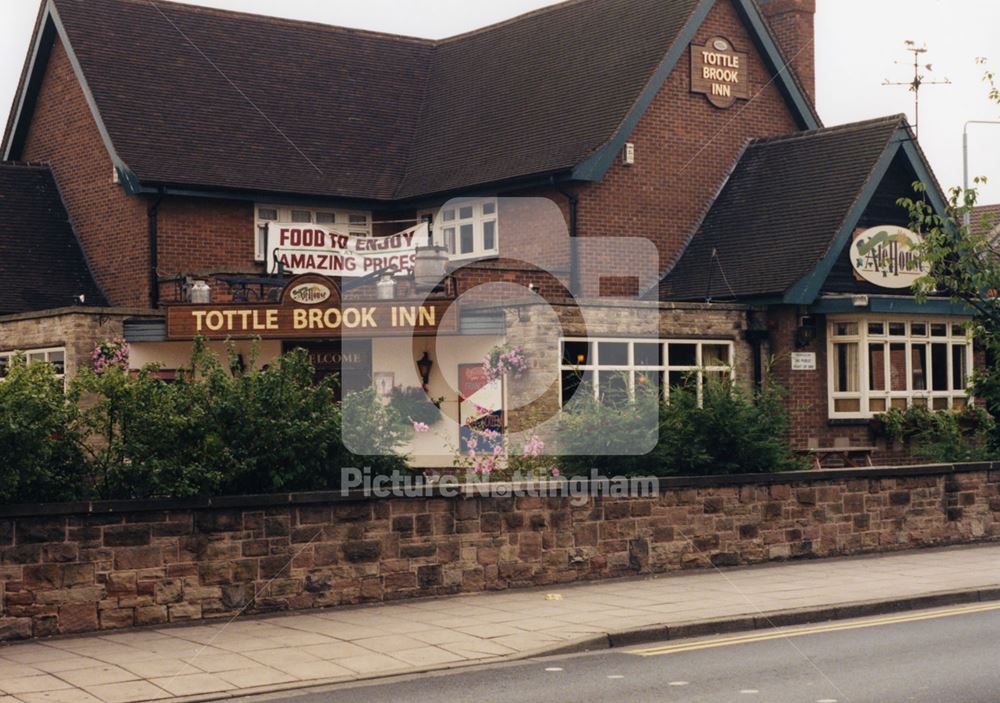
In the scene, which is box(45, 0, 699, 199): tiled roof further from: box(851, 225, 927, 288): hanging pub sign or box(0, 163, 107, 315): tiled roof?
box(851, 225, 927, 288): hanging pub sign

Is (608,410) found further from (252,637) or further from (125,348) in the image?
(125,348)

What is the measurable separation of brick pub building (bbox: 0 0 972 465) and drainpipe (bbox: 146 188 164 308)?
44 mm

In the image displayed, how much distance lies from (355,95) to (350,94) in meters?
0.14

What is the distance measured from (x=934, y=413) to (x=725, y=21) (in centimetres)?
988

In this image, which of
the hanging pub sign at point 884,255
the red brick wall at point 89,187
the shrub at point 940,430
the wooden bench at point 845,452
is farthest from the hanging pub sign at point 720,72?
the red brick wall at point 89,187

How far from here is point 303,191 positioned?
30.0m

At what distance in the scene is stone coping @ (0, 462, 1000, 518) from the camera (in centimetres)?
1338

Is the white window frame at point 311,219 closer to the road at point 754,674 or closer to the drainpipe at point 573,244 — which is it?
the drainpipe at point 573,244

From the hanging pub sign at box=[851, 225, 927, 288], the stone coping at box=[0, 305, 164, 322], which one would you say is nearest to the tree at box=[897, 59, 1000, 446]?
the hanging pub sign at box=[851, 225, 927, 288]

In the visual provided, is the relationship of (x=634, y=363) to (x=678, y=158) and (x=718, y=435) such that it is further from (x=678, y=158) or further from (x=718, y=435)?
(x=678, y=158)

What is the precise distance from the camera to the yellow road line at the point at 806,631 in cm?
1313

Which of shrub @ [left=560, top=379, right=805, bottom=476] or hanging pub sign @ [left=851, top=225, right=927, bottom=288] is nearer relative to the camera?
shrub @ [left=560, top=379, right=805, bottom=476]

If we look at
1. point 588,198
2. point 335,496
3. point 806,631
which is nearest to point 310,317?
point 588,198

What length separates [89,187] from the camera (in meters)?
30.7
